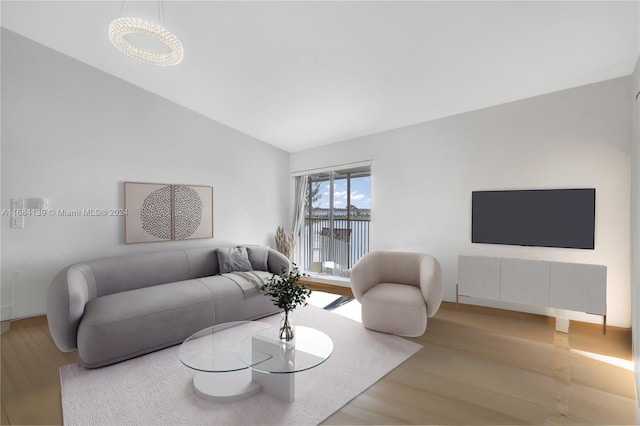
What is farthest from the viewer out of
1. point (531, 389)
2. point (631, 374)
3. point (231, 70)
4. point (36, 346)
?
point (231, 70)

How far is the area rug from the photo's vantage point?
5.97 ft

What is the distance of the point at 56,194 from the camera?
3354 mm

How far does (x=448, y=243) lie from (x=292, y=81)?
2812 millimetres

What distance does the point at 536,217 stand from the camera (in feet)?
10.6

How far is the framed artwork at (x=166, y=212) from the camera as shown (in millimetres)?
3840

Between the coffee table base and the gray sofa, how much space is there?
0.73 metres

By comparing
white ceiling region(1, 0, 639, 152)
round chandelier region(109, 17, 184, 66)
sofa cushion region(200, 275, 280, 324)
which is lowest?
sofa cushion region(200, 275, 280, 324)

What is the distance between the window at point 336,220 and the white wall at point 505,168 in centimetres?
28

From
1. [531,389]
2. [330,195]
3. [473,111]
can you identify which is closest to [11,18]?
[330,195]

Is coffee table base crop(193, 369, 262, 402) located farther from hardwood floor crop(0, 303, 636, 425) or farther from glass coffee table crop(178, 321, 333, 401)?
hardwood floor crop(0, 303, 636, 425)

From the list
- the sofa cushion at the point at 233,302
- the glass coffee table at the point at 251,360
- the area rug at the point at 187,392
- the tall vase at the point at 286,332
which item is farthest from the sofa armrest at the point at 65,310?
the tall vase at the point at 286,332

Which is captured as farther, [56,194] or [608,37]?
[56,194]

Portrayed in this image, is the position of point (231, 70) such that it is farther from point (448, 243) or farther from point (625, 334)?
point (625, 334)

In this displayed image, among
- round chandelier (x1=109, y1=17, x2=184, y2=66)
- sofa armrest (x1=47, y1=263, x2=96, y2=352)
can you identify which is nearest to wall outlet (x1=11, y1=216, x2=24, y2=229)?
sofa armrest (x1=47, y1=263, x2=96, y2=352)
